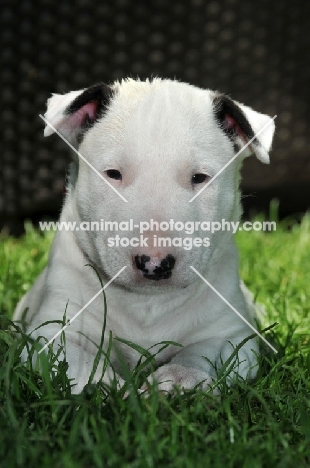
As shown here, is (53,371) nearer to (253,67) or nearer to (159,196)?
(159,196)

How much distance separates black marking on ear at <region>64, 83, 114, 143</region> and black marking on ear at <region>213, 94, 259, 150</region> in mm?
468

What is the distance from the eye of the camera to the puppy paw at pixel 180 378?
281 centimetres

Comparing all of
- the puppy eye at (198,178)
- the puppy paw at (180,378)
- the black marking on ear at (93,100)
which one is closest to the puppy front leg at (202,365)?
the puppy paw at (180,378)

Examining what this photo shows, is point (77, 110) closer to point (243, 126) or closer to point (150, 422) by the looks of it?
point (243, 126)

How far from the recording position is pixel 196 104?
3.26 m

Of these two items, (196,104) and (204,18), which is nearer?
(196,104)

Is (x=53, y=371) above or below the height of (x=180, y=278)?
below

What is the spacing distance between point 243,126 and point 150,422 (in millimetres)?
1441

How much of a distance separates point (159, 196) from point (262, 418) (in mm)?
893

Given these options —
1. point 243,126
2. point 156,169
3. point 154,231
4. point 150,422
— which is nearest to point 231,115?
point 243,126

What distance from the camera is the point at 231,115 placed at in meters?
3.33

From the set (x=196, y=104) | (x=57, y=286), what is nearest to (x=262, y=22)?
(x=196, y=104)

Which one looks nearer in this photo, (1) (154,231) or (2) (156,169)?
(1) (154,231)

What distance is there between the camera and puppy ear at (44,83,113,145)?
3180 millimetres
